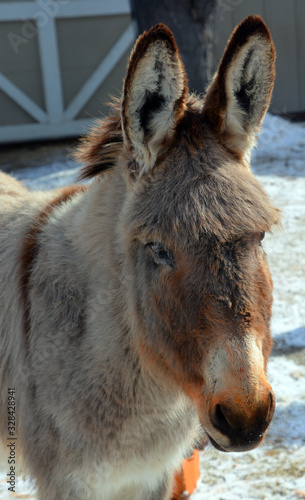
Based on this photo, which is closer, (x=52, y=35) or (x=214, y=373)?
(x=214, y=373)

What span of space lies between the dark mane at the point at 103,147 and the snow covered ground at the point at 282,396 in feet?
0.96

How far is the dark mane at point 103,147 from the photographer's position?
7.45ft

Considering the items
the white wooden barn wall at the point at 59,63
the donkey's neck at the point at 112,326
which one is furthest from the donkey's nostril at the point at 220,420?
the white wooden barn wall at the point at 59,63

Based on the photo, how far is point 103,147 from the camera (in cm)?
229

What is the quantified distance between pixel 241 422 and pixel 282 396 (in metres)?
2.12

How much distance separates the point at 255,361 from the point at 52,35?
9278mm

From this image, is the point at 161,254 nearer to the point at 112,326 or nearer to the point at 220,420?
the point at 112,326

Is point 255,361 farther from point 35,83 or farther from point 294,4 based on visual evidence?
point 294,4

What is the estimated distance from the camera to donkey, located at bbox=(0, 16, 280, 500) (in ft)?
5.90

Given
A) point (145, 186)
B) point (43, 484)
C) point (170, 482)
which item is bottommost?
point (170, 482)

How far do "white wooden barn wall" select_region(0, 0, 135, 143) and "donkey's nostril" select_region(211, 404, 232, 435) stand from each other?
8.78 m

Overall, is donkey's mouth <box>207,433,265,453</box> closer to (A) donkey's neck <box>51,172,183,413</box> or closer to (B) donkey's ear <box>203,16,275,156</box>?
(A) donkey's neck <box>51,172,183,413</box>

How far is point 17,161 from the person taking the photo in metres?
9.05

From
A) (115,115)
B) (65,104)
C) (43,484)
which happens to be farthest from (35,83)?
(43,484)
